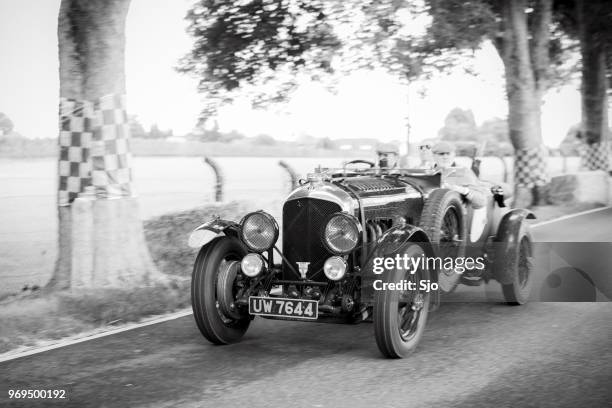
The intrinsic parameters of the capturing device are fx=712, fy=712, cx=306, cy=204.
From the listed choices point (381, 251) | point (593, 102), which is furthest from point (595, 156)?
point (381, 251)

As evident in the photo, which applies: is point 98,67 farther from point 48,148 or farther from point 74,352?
point 48,148

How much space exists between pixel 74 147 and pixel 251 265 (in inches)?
120

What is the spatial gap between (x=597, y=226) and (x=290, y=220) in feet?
32.0

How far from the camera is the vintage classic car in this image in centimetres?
521

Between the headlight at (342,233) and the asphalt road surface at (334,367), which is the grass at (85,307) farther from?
the headlight at (342,233)

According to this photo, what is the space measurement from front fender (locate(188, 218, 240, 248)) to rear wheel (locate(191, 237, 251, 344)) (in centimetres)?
5

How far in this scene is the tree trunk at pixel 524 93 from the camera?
56.6ft

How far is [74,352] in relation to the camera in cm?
540

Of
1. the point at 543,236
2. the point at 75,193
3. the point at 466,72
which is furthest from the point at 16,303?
the point at 466,72

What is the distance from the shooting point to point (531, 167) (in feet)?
58.5

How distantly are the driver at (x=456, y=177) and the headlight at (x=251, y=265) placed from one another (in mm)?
2223

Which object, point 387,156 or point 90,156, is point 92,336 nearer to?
point 90,156

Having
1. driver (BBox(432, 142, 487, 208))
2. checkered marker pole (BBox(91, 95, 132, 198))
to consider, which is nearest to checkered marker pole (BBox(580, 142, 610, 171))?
driver (BBox(432, 142, 487, 208))

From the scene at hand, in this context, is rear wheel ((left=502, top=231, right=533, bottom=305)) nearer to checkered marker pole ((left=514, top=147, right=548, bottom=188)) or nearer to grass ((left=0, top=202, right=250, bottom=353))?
grass ((left=0, top=202, right=250, bottom=353))
